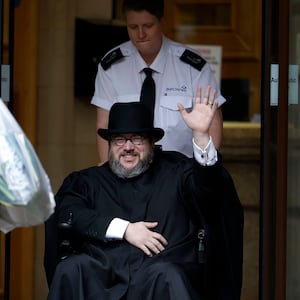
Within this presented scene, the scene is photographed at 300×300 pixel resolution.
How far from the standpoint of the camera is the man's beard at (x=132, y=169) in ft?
15.8

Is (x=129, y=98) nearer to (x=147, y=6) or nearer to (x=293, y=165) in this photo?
(x=147, y=6)

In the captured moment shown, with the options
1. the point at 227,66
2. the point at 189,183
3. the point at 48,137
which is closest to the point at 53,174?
the point at 48,137

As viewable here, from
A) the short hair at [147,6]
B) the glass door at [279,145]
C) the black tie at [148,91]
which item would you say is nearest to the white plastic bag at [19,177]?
the glass door at [279,145]

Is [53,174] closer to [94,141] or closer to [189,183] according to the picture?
[94,141]

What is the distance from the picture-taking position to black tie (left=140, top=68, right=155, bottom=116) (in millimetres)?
5245

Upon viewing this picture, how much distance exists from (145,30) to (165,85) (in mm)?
285

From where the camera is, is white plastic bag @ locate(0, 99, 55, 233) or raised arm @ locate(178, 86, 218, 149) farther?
raised arm @ locate(178, 86, 218, 149)

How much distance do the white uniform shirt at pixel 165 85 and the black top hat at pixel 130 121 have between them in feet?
1.12

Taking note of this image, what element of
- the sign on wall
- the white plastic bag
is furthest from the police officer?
the white plastic bag

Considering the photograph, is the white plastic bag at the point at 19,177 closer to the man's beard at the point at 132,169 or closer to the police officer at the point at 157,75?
the man's beard at the point at 132,169

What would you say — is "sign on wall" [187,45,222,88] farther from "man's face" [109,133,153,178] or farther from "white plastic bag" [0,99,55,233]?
"white plastic bag" [0,99,55,233]

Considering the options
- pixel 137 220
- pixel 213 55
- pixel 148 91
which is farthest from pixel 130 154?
pixel 213 55

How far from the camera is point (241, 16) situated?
22.2ft

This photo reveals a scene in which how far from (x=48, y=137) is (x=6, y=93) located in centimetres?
149
